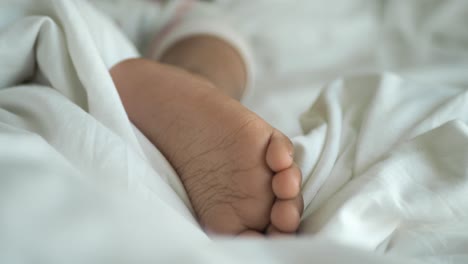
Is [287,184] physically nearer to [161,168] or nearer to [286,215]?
[286,215]

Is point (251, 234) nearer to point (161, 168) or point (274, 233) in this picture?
point (274, 233)

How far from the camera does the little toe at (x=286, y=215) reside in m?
0.45

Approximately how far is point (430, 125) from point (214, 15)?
0.51 metres

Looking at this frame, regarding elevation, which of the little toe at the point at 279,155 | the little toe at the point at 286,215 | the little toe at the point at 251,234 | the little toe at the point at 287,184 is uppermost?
the little toe at the point at 279,155

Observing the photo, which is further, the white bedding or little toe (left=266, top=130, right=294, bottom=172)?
little toe (left=266, top=130, right=294, bottom=172)

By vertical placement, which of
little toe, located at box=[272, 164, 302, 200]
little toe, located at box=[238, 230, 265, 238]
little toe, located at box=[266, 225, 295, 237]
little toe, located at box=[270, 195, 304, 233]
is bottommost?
little toe, located at box=[238, 230, 265, 238]

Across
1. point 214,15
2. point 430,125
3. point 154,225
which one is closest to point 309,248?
point 154,225

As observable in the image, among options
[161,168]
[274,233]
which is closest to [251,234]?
[274,233]

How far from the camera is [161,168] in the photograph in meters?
0.54

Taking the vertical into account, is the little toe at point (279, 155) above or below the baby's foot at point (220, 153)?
above

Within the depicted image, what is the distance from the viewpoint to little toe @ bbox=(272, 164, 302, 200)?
17.9 inches

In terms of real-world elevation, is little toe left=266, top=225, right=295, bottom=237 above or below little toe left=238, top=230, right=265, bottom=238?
above

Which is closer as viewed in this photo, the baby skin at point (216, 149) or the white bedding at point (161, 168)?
the white bedding at point (161, 168)

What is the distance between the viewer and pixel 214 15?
969mm
